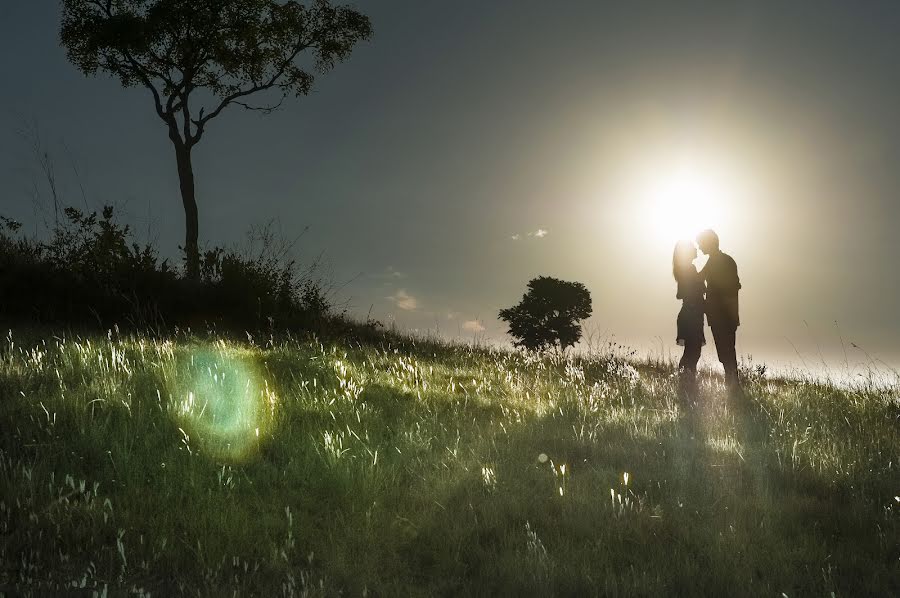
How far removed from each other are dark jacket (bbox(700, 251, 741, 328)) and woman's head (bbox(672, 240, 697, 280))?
0.28 meters

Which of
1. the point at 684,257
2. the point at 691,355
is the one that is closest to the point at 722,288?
the point at 684,257

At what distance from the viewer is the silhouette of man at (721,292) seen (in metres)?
10.7

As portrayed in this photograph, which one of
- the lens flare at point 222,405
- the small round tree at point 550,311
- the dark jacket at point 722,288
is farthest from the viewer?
the small round tree at point 550,311

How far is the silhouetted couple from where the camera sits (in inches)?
423

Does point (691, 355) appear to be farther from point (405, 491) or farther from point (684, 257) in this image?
point (405, 491)

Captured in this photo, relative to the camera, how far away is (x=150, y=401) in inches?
248

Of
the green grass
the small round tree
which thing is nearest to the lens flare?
the green grass

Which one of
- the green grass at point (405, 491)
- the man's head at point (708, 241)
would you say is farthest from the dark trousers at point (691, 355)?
the green grass at point (405, 491)

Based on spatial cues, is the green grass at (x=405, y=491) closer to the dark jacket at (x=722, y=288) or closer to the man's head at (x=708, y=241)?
the dark jacket at (x=722, y=288)

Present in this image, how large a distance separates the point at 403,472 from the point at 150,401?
2800 mm

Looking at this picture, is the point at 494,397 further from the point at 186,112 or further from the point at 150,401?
the point at 186,112

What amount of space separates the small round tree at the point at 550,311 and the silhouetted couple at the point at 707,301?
2785 centimetres

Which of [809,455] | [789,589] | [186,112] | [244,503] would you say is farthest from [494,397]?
[186,112]

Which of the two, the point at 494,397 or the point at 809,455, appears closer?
the point at 809,455
